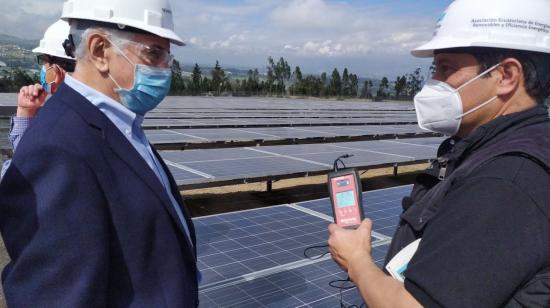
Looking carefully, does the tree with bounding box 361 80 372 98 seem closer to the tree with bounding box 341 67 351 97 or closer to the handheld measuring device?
the tree with bounding box 341 67 351 97

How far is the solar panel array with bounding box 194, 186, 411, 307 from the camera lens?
325 centimetres

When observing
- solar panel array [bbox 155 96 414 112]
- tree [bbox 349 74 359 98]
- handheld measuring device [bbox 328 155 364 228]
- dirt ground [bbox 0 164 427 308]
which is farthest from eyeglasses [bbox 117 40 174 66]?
tree [bbox 349 74 359 98]

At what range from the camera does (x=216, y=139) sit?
11977mm

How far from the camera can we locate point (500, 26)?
173cm

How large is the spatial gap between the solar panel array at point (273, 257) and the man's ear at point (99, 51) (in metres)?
1.79

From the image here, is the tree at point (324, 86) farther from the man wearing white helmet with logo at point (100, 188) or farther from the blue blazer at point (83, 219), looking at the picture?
→ the blue blazer at point (83, 219)

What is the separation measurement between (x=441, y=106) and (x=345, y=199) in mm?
625

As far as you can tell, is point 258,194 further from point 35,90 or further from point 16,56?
point 16,56

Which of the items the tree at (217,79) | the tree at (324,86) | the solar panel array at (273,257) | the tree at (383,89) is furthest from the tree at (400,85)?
the solar panel array at (273,257)

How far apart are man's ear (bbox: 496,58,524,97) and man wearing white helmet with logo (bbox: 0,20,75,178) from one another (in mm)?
2972

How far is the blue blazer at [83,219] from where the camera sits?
1592 millimetres

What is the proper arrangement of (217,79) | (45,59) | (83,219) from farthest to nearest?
(217,79) → (45,59) → (83,219)

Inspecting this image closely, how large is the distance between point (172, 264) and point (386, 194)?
522 centimetres

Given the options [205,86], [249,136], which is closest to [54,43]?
[249,136]
